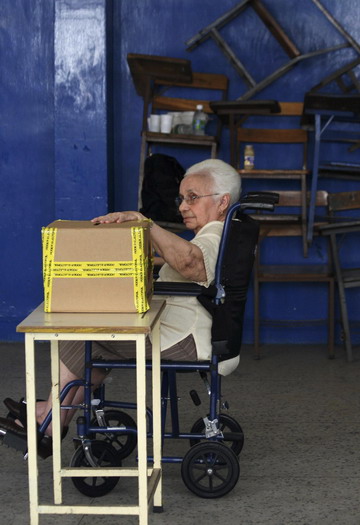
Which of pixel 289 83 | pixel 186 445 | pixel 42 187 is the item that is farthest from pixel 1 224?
pixel 186 445

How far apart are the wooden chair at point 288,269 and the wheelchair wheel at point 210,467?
2401 mm

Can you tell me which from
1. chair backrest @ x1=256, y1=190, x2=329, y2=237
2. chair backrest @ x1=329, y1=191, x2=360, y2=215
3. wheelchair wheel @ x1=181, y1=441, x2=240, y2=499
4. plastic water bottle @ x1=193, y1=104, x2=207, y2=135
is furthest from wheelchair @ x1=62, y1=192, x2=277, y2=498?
chair backrest @ x1=329, y1=191, x2=360, y2=215

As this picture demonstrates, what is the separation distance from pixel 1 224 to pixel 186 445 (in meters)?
2.68

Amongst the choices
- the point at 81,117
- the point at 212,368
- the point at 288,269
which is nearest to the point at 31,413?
the point at 212,368

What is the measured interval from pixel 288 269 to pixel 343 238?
41cm

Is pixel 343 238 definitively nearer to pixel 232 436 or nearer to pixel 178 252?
pixel 232 436

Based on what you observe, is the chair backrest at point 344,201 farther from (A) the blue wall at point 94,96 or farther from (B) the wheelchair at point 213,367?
(B) the wheelchair at point 213,367

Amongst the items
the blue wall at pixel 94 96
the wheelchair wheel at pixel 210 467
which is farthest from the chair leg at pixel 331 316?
the wheelchair wheel at pixel 210 467

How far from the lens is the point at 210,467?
315cm

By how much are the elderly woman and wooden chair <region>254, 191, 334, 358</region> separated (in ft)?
7.42

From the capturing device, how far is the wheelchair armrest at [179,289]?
309 centimetres

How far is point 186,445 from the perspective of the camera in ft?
12.5

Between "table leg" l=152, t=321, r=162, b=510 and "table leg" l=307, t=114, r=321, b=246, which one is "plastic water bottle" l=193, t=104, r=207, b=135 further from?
"table leg" l=152, t=321, r=162, b=510

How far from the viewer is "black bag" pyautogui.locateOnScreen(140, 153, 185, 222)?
548 cm
